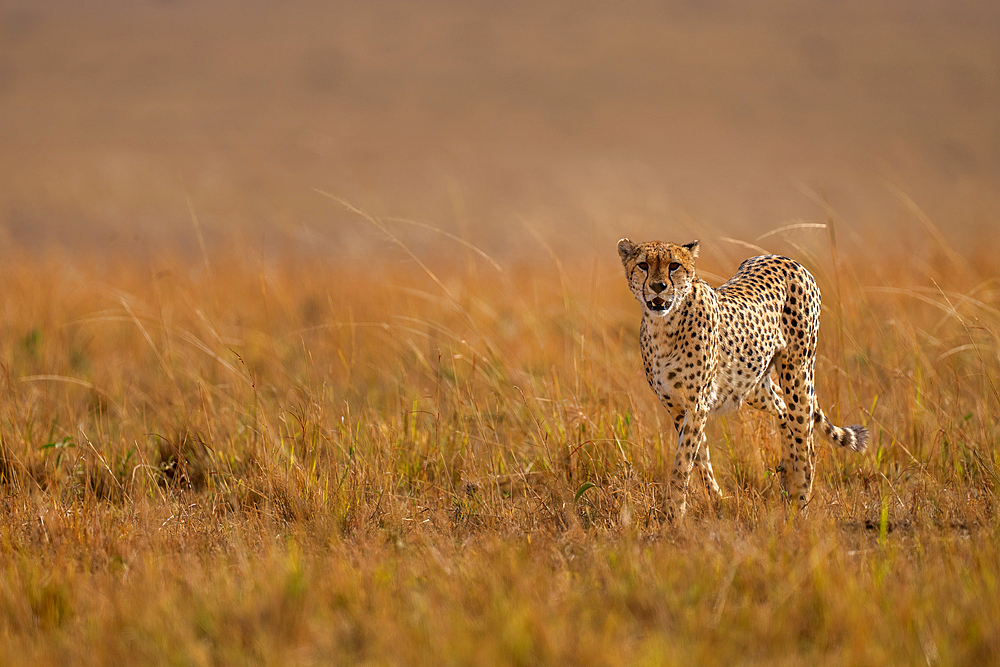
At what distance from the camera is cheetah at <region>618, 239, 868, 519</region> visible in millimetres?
3406

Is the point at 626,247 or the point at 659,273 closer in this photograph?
the point at 659,273

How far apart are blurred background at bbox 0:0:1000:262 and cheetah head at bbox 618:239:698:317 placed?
9876mm

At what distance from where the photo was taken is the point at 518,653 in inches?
94.3

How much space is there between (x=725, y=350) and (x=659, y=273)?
19.9 inches

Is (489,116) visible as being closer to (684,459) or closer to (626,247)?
(626,247)

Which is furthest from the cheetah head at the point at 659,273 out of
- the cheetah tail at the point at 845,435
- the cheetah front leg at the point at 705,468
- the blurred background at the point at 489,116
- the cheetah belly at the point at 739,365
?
the blurred background at the point at 489,116

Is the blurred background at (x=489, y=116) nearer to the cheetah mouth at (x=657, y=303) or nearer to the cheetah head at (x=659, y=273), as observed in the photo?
the cheetah head at (x=659, y=273)

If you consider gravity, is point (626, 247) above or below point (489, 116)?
below

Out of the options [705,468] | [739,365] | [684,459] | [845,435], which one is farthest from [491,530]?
[845,435]

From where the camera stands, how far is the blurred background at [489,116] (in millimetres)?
18359


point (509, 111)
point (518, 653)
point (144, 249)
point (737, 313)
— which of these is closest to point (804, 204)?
point (509, 111)

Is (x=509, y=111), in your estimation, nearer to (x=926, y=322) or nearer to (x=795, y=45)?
(x=795, y=45)

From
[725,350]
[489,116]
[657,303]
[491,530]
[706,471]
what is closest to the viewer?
[657,303]

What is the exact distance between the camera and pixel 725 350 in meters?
3.58
